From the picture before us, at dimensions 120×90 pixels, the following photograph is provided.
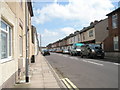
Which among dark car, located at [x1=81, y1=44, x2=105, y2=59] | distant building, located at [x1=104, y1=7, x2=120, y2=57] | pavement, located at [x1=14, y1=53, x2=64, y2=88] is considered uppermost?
distant building, located at [x1=104, y1=7, x2=120, y2=57]

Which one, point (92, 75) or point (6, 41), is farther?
point (92, 75)

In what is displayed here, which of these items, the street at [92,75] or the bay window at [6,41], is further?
the street at [92,75]

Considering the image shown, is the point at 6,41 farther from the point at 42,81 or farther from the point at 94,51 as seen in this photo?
the point at 94,51

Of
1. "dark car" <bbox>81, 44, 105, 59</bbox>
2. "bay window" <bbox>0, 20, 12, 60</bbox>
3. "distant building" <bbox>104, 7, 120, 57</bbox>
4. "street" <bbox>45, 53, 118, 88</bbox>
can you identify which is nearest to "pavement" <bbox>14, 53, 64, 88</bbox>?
"street" <bbox>45, 53, 118, 88</bbox>

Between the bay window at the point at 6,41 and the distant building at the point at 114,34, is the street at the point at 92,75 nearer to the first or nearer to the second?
the bay window at the point at 6,41

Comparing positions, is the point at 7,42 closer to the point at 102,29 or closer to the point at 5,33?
the point at 5,33

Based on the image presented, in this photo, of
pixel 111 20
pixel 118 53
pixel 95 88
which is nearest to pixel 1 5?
pixel 95 88

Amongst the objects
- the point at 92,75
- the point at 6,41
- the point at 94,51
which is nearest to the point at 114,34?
the point at 94,51

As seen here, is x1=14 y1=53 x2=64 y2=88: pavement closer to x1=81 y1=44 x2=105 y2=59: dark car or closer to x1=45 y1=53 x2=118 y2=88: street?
x1=45 y1=53 x2=118 y2=88: street

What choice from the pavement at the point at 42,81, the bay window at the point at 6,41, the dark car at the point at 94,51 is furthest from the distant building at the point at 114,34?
the bay window at the point at 6,41

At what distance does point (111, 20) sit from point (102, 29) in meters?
12.3

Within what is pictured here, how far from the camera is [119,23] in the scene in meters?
30.2

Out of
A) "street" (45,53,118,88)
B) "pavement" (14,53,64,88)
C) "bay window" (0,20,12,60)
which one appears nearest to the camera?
"bay window" (0,20,12,60)

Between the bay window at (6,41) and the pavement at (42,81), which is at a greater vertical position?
the bay window at (6,41)
